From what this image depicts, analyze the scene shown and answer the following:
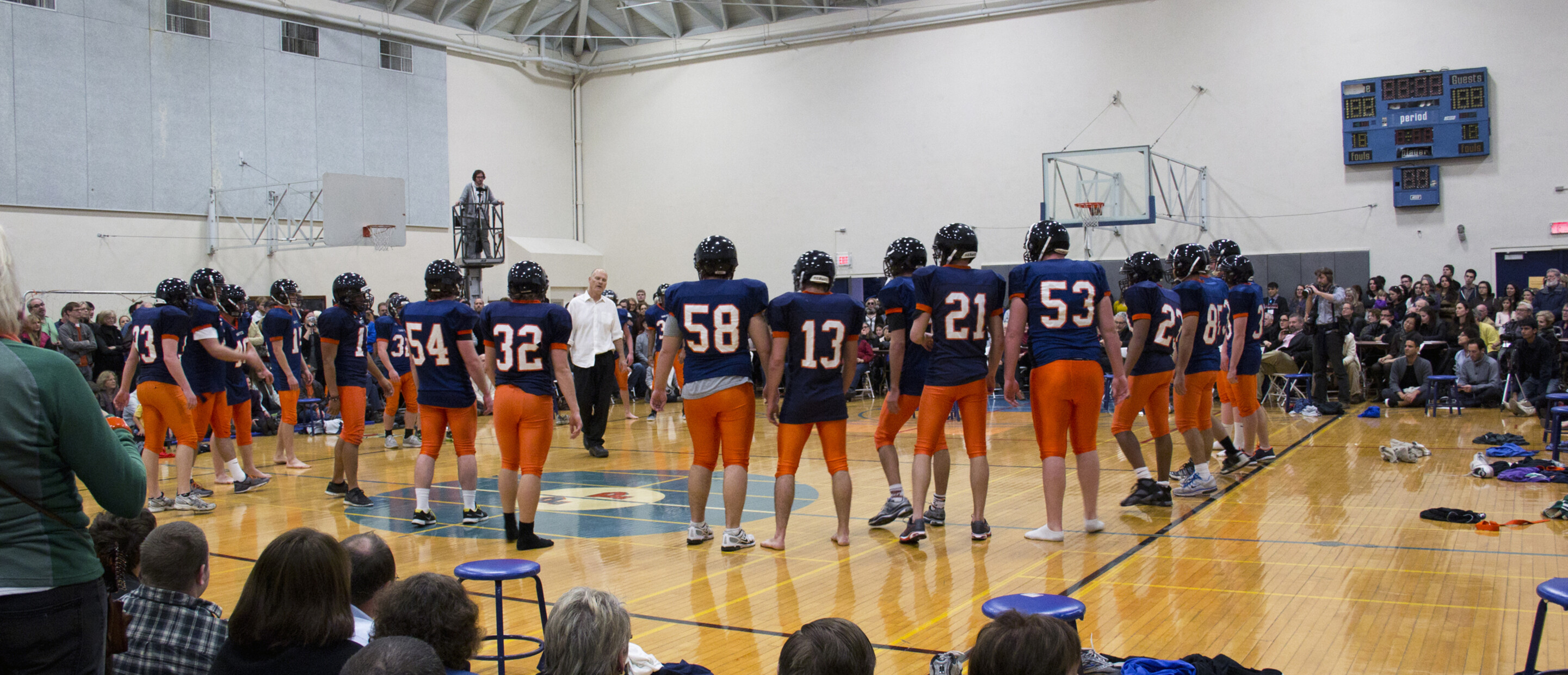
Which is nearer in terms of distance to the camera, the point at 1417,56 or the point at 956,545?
the point at 956,545

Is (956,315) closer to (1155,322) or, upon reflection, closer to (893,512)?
(893,512)

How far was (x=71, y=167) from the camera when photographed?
18.2 metres

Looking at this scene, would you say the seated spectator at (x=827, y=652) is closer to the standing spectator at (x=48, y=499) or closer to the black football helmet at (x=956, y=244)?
the standing spectator at (x=48, y=499)

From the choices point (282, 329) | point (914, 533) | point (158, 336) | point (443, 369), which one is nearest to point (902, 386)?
point (914, 533)

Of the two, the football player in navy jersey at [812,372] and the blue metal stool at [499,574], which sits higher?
the football player in navy jersey at [812,372]

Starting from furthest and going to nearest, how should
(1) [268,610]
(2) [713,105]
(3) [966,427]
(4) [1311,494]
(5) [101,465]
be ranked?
(2) [713,105] < (4) [1311,494] < (3) [966,427] < (1) [268,610] < (5) [101,465]

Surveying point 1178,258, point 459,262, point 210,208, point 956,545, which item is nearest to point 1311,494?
point 1178,258

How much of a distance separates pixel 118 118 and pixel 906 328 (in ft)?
57.7

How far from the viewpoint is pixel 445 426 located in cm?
746

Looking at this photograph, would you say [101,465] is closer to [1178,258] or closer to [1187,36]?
[1178,258]

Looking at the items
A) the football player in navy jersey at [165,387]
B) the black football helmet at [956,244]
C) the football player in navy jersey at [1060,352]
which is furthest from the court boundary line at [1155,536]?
the football player in navy jersey at [165,387]

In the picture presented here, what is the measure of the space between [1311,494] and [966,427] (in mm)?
3430

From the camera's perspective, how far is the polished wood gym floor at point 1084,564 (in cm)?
460

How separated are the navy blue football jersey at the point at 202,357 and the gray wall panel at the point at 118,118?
12.2 metres
